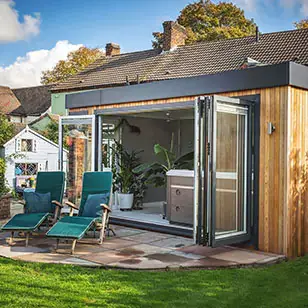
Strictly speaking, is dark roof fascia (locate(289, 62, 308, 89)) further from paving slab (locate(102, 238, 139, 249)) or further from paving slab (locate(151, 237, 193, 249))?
paving slab (locate(102, 238, 139, 249))

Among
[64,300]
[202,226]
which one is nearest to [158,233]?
[202,226]

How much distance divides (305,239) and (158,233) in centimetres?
253

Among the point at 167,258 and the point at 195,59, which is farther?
the point at 195,59

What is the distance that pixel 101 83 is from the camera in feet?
78.2

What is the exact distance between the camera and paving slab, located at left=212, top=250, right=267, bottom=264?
641 centimetres

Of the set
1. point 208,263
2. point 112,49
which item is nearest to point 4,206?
point 208,263

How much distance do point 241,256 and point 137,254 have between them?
1.45 meters

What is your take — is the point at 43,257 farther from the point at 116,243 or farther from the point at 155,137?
the point at 155,137

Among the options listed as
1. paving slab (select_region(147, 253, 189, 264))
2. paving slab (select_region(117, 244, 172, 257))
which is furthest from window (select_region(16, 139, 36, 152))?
paving slab (select_region(147, 253, 189, 264))

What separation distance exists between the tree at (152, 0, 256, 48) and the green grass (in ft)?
89.2

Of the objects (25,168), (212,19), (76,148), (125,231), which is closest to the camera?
(125,231)

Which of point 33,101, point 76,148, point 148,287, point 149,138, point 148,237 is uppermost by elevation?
point 33,101

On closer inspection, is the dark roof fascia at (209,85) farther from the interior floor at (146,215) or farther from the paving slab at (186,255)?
the paving slab at (186,255)

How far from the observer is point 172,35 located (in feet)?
76.6
